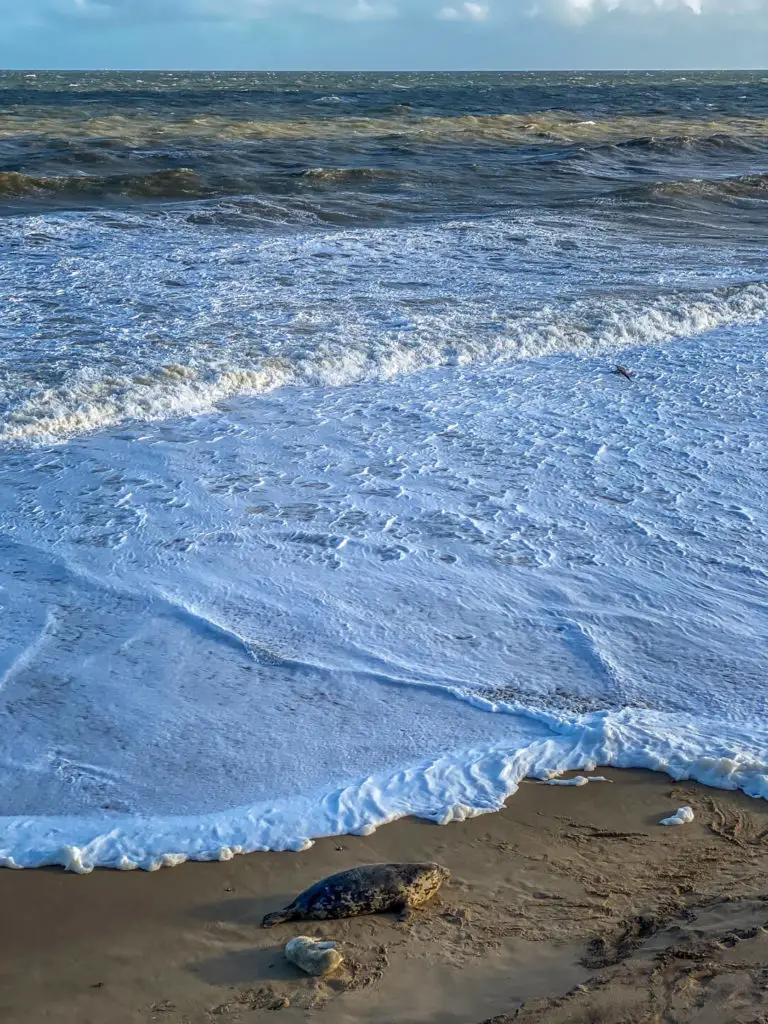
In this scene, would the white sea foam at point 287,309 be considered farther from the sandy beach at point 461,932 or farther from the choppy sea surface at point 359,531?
the sandy beach at point 461,932

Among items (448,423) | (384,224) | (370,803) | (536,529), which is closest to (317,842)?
(370,803)

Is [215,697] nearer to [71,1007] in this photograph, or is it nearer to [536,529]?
[71,1007]

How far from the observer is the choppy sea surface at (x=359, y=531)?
10.9ft

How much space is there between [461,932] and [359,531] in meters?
2.62

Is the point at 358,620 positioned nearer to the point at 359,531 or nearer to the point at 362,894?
the point at 359,531

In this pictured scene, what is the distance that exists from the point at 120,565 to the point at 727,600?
2653 millimetres

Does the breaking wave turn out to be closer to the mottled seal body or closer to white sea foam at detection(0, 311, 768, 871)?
white sea foam at detection(0, 311, 768, 871)

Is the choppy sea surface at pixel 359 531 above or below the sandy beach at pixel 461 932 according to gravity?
above

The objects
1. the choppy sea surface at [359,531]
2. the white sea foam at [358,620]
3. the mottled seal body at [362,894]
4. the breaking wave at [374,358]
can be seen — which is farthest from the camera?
the breaking wave at [374,358]

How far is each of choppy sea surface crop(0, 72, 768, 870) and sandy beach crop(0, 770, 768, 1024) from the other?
0.42ft

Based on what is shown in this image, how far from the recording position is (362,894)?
2625 millimetres

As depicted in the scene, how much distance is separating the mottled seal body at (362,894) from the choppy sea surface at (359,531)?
30 centimetres

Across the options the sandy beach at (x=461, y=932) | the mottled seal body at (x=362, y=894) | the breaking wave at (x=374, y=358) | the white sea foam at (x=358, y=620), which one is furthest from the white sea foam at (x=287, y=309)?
the mottled seal body at (x=362, y=894)

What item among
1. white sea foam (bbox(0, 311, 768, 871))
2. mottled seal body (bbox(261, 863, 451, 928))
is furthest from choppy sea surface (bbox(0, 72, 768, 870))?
mottled seal body (bbox(261, 863, 451, 928))
